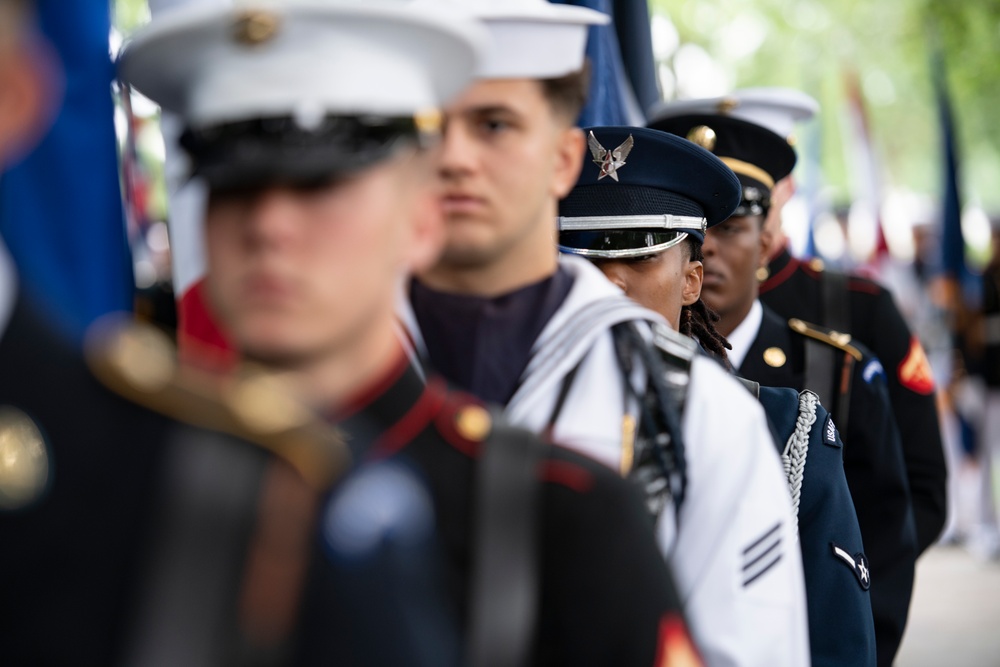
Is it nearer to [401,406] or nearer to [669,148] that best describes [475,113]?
[401,406]

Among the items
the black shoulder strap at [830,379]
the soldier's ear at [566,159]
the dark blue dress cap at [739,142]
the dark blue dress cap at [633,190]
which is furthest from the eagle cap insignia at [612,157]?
the dark blue dress cap at [739,142]

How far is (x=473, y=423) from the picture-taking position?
181 cm

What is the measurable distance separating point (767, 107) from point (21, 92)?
16.5 ft

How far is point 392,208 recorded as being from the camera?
1.70 m

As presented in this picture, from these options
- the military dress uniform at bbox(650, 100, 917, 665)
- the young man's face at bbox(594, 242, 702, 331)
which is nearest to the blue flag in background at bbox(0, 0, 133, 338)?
the young man's face at bbox(594, 242, 702, 331)

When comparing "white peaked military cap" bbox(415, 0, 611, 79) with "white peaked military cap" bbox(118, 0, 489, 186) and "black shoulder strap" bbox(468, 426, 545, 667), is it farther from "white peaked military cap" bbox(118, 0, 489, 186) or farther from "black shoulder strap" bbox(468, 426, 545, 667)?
"black shoulder strap" bbox(468, 426, 545, 667)

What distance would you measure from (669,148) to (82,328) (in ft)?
7.26

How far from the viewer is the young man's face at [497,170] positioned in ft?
7.92

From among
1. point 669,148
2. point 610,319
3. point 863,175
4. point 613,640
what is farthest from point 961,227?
point 613,640

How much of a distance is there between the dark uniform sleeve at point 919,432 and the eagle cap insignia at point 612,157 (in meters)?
2.43

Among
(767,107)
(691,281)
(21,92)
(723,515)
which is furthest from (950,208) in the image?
(21,92)

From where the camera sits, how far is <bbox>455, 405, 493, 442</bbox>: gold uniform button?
178cm

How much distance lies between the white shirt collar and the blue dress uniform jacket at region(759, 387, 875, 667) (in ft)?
3.71

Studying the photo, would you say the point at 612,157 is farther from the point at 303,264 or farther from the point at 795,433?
the point at 303,264
